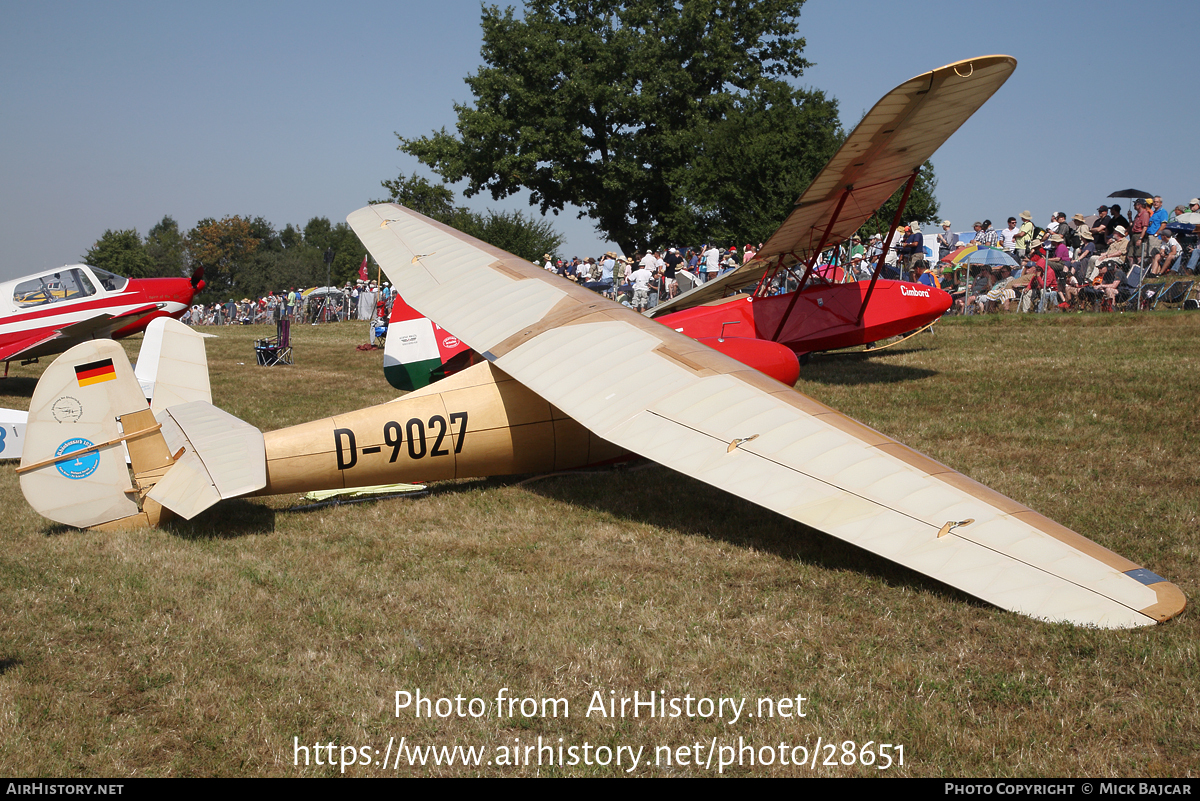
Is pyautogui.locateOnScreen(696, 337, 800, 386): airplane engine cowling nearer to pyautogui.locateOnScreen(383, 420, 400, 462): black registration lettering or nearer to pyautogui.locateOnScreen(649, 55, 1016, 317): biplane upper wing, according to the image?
pyautogui.locateOnScreen(649, 55, 1016, 317): biplane upper wing

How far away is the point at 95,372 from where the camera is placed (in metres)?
5.71

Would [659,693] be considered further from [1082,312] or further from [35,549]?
[1082,312]

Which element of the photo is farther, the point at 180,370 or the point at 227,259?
the point at 227,259

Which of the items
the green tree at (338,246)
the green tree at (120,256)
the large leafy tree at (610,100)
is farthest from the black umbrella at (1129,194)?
the green tree at (120,256)

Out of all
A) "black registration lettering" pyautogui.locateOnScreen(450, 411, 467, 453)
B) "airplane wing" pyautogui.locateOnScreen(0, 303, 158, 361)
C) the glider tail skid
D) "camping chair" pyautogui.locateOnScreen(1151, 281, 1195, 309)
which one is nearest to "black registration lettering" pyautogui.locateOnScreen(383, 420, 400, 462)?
"black registration lettering" pyautogui.locateOnScreen(450, 411, 467, 453)

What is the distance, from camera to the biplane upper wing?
696cm

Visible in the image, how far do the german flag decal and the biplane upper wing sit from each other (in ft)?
21.0

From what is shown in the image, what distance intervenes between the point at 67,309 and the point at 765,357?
1279cm

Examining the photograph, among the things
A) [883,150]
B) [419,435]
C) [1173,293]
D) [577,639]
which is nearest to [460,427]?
[419,435]

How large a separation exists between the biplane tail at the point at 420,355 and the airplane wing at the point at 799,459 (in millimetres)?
2542

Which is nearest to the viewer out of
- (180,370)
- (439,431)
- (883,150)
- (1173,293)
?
(439,431)

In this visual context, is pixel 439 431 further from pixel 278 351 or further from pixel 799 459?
pixel 278 351

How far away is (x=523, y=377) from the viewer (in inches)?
251

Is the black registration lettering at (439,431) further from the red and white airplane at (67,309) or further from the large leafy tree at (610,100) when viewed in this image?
the large leafy tree at (610,100)
